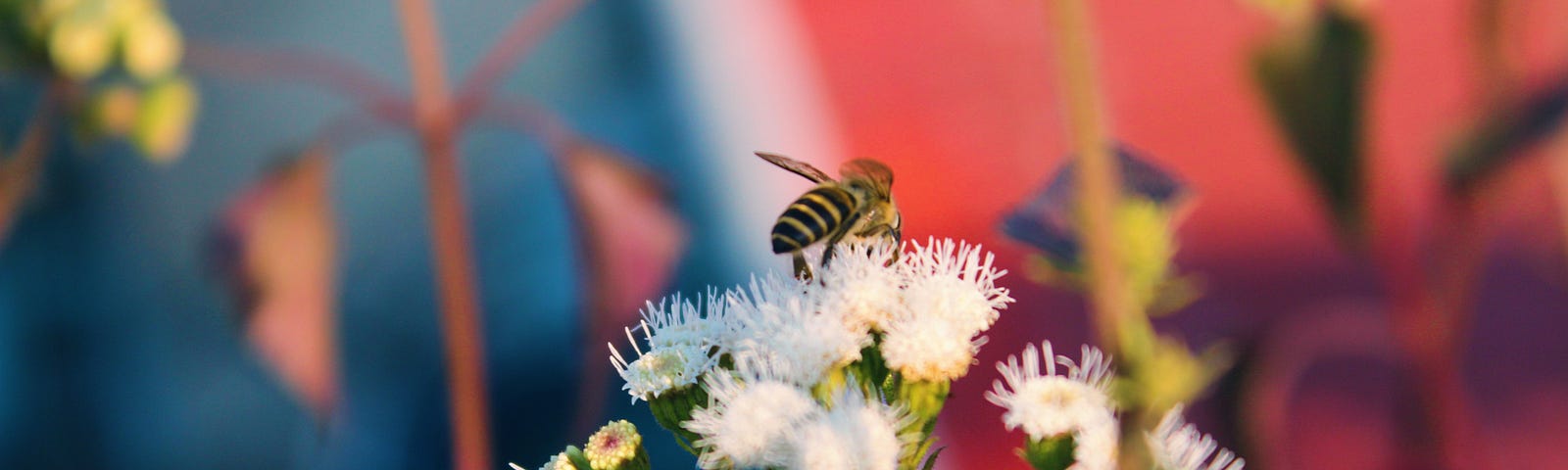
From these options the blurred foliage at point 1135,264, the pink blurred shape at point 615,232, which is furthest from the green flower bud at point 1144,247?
the pink blurred shape at point 615,232

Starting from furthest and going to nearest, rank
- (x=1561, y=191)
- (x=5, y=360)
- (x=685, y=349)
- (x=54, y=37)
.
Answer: (x=5, y=360) < (x=54, y=37) < (x=1561, y=191) < (x=685, y=349)

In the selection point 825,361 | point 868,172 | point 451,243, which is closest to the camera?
point 825,361

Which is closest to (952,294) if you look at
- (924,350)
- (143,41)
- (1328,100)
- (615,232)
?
(924,350)

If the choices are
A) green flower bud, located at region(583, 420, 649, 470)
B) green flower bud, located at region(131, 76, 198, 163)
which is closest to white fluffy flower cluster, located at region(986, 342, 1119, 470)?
green flower bud, located at region(583, 420, 649, 470)

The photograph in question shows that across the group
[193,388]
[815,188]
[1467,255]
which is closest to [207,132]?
[193,388]

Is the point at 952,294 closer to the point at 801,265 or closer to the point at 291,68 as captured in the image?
the point at 801,265

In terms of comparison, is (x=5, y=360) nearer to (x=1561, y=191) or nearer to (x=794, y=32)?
(x=794, y=32)
